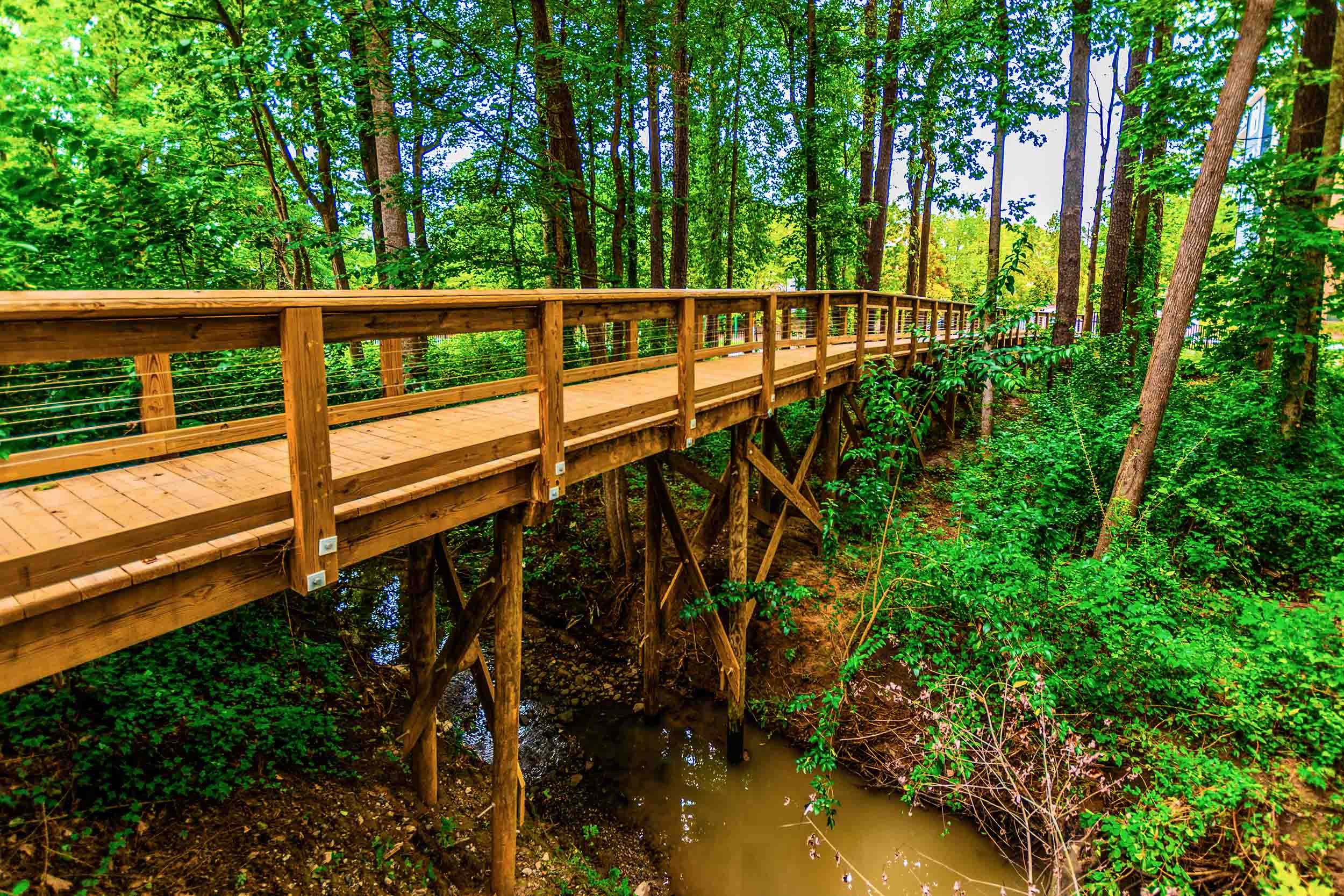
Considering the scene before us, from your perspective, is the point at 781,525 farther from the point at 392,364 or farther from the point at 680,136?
the point at 680,136

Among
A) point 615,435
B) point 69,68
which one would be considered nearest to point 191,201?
point 69,68

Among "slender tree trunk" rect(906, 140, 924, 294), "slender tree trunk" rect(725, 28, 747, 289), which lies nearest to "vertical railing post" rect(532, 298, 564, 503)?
"slender tree trunk" rect(725, 28, 747, 289)

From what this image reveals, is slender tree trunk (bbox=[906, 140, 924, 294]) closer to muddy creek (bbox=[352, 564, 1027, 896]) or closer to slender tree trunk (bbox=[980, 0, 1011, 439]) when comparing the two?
slender tree trunk (bbox=[980, 0, 1011, 439])

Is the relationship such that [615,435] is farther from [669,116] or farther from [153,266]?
[669,116]

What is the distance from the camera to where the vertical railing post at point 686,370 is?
171 inches

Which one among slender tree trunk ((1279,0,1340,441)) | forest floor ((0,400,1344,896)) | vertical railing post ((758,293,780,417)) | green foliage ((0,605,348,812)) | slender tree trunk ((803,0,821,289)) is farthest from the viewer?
slender tree trunk ((803,0,821,289))

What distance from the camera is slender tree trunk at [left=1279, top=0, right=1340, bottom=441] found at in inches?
276

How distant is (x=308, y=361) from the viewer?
87.1 inches

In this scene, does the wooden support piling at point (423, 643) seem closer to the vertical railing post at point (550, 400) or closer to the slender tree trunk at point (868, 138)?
the vertical railing post at point (550, 400)

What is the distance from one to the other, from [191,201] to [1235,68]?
1016 cm

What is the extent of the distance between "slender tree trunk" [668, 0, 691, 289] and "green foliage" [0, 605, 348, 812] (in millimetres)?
8649

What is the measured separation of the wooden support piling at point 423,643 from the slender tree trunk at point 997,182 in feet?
18.4

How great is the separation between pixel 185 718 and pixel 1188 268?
9.96 meters

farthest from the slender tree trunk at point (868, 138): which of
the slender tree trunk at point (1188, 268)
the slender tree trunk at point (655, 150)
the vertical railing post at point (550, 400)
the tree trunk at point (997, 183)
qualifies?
the vertical railing post at point (550, 400)
